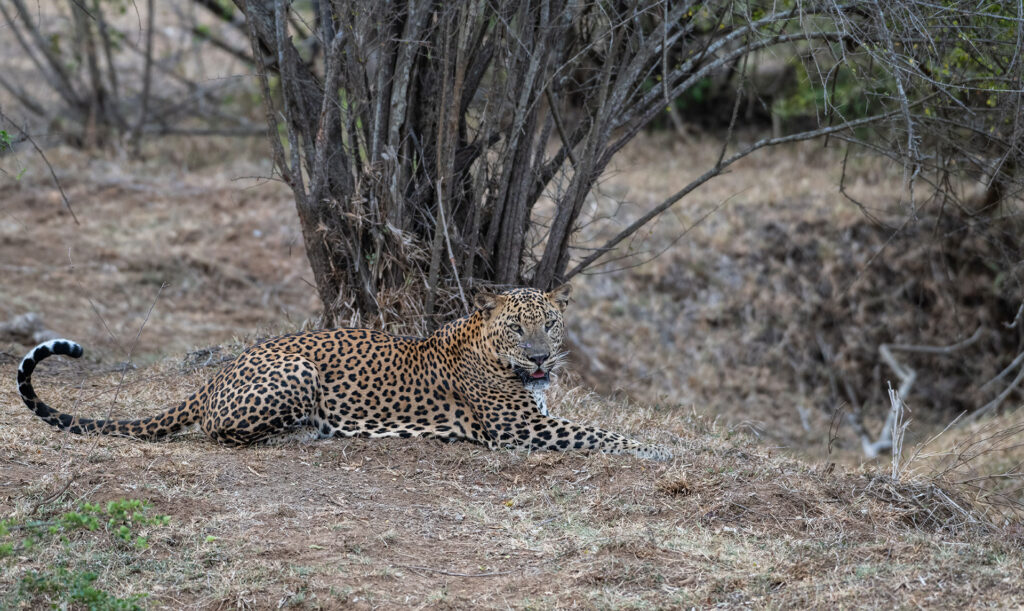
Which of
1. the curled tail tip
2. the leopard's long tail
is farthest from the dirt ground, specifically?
the curled tail tip

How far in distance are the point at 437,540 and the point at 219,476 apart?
1.44 meters

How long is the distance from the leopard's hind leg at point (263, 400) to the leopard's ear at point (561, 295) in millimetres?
1701

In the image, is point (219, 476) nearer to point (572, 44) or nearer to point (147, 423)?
point (147, 423)

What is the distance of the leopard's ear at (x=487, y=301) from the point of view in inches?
279

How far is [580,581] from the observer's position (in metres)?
5.12

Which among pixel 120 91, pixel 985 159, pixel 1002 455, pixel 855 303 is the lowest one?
pixel 1002 455

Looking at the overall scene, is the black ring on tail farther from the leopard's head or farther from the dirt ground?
the leopard's head

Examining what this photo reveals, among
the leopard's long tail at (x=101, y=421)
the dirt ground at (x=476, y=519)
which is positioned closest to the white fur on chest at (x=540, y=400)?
the dirt ground at (x=476, y=519)

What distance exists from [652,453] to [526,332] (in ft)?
Answer: 3.78

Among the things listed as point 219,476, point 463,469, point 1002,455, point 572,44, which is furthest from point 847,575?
point 1002,455

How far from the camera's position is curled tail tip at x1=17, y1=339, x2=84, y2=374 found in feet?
20.7

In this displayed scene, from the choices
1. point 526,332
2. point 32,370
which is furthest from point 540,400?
point 32,370

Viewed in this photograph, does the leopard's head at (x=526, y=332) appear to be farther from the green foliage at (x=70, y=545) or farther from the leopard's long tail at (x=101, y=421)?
the green foliage at (x=70, y=545)

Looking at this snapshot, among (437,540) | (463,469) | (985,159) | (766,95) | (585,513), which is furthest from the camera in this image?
(766,95)
